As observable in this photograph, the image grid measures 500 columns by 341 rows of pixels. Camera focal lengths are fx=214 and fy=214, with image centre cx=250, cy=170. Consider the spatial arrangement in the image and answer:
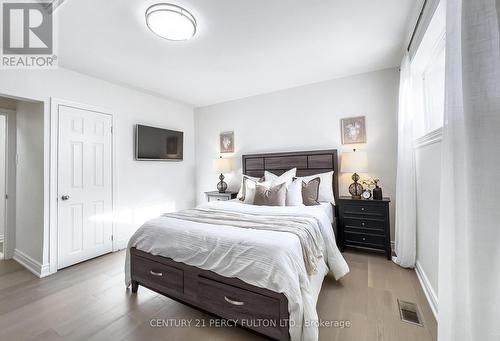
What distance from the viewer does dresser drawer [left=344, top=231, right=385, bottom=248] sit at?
2.86 metres

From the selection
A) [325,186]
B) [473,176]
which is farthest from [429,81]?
[473,176]

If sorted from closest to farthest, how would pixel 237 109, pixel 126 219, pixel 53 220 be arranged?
1. pixel 53 220
2. pixel 126 219
3. pixel 237 109

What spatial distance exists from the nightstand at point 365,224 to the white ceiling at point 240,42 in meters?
1.93

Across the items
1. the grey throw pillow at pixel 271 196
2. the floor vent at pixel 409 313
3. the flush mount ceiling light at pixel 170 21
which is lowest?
the floor vent at pixel 409 313

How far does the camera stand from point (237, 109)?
14.3 ft

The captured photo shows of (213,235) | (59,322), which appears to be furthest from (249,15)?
(59,322)

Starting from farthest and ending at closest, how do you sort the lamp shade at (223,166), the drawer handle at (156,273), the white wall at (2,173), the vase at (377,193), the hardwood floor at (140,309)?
1. the lamp shade at (223,166)
2. the white wall at (2,173)
3. the vase at (377,193)
4. the drawer handle at (156,273)
5. the hardwood floor at (140,309)

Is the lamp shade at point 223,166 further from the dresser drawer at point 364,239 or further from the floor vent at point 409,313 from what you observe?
the floor vent at point 409,313

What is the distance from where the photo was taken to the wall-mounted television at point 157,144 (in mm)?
3686

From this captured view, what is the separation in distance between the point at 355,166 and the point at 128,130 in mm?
3611

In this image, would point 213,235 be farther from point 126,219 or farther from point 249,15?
point 126,219

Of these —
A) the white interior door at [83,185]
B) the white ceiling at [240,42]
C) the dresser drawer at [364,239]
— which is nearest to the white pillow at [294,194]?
the dresser drawer at [364,239]

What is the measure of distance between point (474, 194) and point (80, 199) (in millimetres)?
3911

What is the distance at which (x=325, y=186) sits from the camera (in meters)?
3.15
